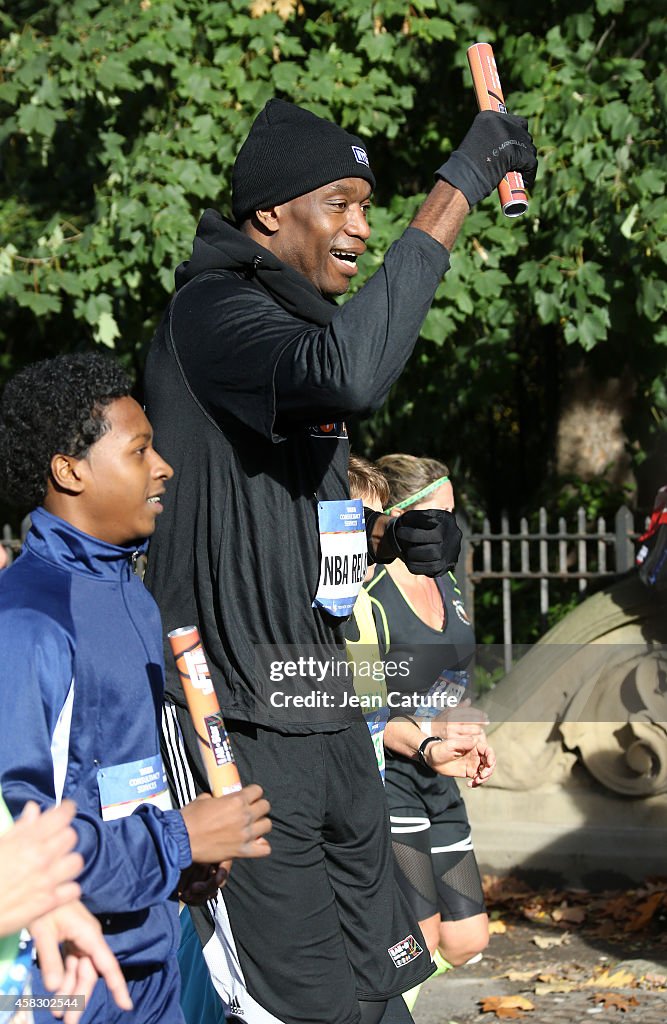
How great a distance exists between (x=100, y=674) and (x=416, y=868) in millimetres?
2486

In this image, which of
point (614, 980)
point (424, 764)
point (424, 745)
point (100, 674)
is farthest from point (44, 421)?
point (614, 980)

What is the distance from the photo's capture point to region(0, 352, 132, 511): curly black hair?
8.11 ft

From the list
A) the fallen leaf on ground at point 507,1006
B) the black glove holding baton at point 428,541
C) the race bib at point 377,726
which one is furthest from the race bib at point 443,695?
the fallen leaf on ground at point 507,1006

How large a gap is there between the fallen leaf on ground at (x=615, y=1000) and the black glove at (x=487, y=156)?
11.7 ft

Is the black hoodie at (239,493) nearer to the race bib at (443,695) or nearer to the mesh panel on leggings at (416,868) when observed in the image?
the race bib at (443,695)

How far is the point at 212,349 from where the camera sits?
2727 mm

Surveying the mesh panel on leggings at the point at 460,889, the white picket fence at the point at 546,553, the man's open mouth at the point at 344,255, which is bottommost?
the mesh panel on leggings at the point at 460,889

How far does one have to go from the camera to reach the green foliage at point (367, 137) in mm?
7453

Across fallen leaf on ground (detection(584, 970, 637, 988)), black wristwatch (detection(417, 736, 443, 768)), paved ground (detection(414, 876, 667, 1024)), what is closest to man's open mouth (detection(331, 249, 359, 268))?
black wristwatch (detection(417, 736, 443, 768))

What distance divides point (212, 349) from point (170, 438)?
0.24 meters

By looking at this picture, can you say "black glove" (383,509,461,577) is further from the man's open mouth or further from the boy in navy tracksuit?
the boy in navy tracksuit

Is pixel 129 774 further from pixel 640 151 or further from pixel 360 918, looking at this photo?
pixel 640 151

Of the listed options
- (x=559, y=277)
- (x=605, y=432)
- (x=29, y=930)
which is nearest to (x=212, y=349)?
(x=29, y=930)

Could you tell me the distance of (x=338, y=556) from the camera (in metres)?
2.91
